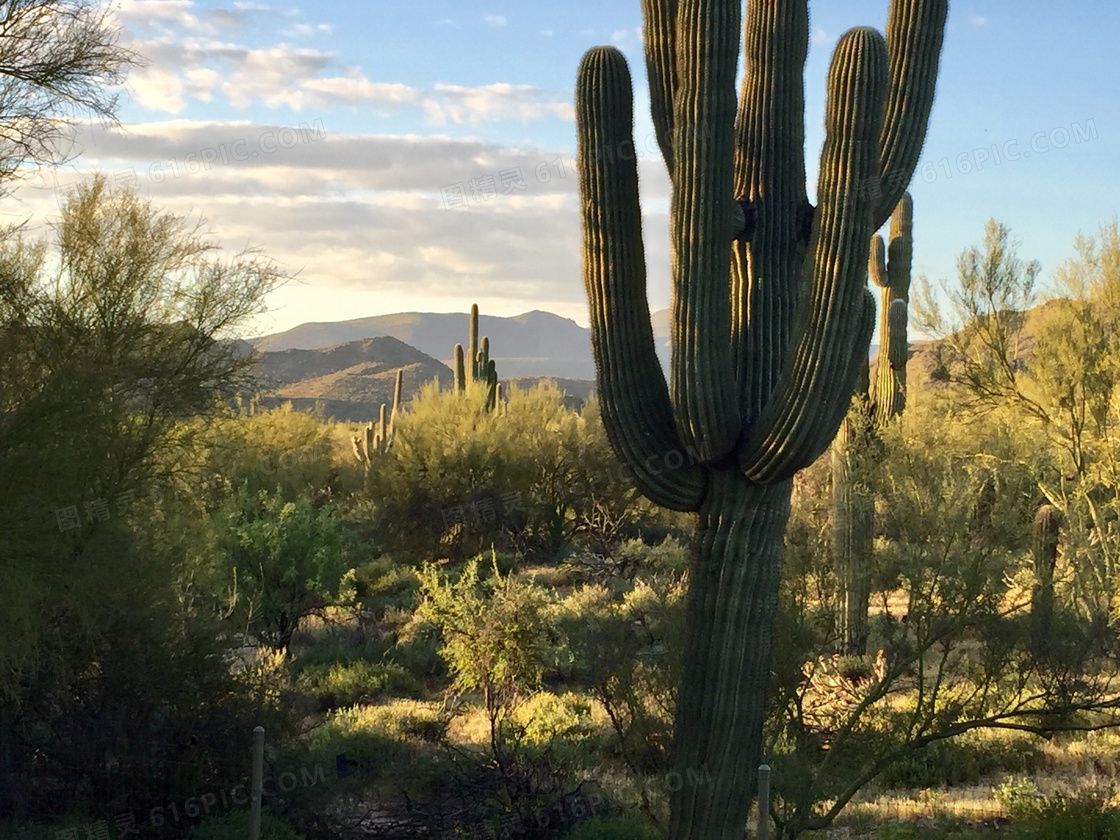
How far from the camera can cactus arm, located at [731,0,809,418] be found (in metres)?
6.79

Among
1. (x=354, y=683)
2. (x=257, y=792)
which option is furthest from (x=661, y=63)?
(x=354, y=683)

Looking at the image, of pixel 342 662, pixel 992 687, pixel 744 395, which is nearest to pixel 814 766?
pixel 992 687

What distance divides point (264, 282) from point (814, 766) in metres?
10.2

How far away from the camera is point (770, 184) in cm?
686

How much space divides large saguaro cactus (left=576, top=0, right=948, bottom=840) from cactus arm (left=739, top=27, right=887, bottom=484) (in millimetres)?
11

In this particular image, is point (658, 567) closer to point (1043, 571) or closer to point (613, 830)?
point (1043, 571)

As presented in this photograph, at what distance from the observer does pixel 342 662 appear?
48.8ft

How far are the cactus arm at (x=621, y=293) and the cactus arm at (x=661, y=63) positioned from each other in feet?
1.18

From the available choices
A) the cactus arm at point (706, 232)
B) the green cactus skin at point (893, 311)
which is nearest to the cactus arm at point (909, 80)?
the cactus arm at point (706, 232)

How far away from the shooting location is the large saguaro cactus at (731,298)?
242 inches

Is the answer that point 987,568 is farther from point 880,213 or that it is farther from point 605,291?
point 605,291

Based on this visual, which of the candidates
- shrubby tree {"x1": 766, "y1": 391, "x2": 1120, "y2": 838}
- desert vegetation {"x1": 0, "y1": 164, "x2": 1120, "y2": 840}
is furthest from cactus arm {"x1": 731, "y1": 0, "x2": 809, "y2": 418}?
shrubby tree {"x1": 766, "y1": 391, "x2": 1120, "y2": 838}

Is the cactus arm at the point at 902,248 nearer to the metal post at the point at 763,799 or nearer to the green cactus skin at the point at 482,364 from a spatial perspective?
the metal post at the point at 763,799

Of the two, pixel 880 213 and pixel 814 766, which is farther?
pixel 814 766
